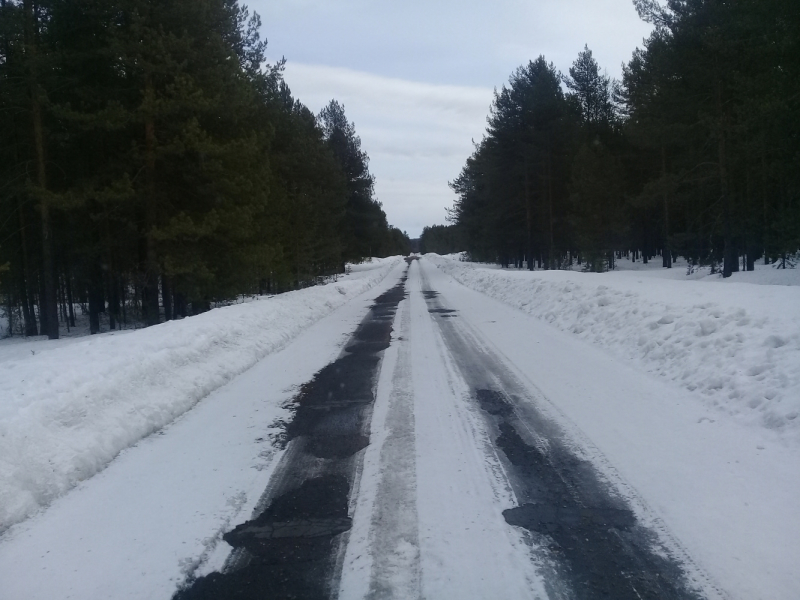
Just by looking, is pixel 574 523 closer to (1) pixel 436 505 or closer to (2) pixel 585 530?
(2) pixel 585 530

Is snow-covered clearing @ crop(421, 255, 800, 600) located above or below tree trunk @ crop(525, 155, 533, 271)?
below

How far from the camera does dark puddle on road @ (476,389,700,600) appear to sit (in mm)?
3758

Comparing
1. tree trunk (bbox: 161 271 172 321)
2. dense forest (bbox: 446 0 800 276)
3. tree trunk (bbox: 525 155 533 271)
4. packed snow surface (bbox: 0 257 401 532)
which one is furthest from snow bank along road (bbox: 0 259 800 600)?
tree trunk (bbox: 525 155 533 271)

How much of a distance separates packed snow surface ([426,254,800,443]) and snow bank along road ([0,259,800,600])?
0.36m

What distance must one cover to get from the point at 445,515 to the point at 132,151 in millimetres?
17553

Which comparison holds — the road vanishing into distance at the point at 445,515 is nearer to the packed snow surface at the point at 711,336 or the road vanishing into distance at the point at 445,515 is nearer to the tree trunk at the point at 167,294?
the packed snow surface at the point at 711,336

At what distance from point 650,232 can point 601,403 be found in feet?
165

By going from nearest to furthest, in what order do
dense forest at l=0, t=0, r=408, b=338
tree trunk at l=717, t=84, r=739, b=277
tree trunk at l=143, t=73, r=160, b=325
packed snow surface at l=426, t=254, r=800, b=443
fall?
1. packed snow surface at l=426, t=254, r=800, b=443
2. dense forest at l=0, t=0, r=408, b=338
3. tree trunk at l=143, t=73, r=160, b=325
4. tree trunk at l=717, t=84, r=739, b=277

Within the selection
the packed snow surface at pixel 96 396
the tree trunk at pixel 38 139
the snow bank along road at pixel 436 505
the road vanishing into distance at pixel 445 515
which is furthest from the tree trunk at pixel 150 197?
the road vanishing into distance at pixel 445 515

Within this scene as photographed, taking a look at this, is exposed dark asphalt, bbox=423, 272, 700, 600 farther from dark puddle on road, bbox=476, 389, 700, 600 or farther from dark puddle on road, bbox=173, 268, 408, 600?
dark puddle on road, bbox=173, 268, 408, 600

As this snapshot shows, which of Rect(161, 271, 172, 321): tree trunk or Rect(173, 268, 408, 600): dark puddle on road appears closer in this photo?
Rect(173, 268, 408, 600): dark puddle on road

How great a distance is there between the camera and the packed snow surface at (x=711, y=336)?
705 cm

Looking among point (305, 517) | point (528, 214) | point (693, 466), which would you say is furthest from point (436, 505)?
point (528, 214)

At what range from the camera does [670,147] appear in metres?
36.7
